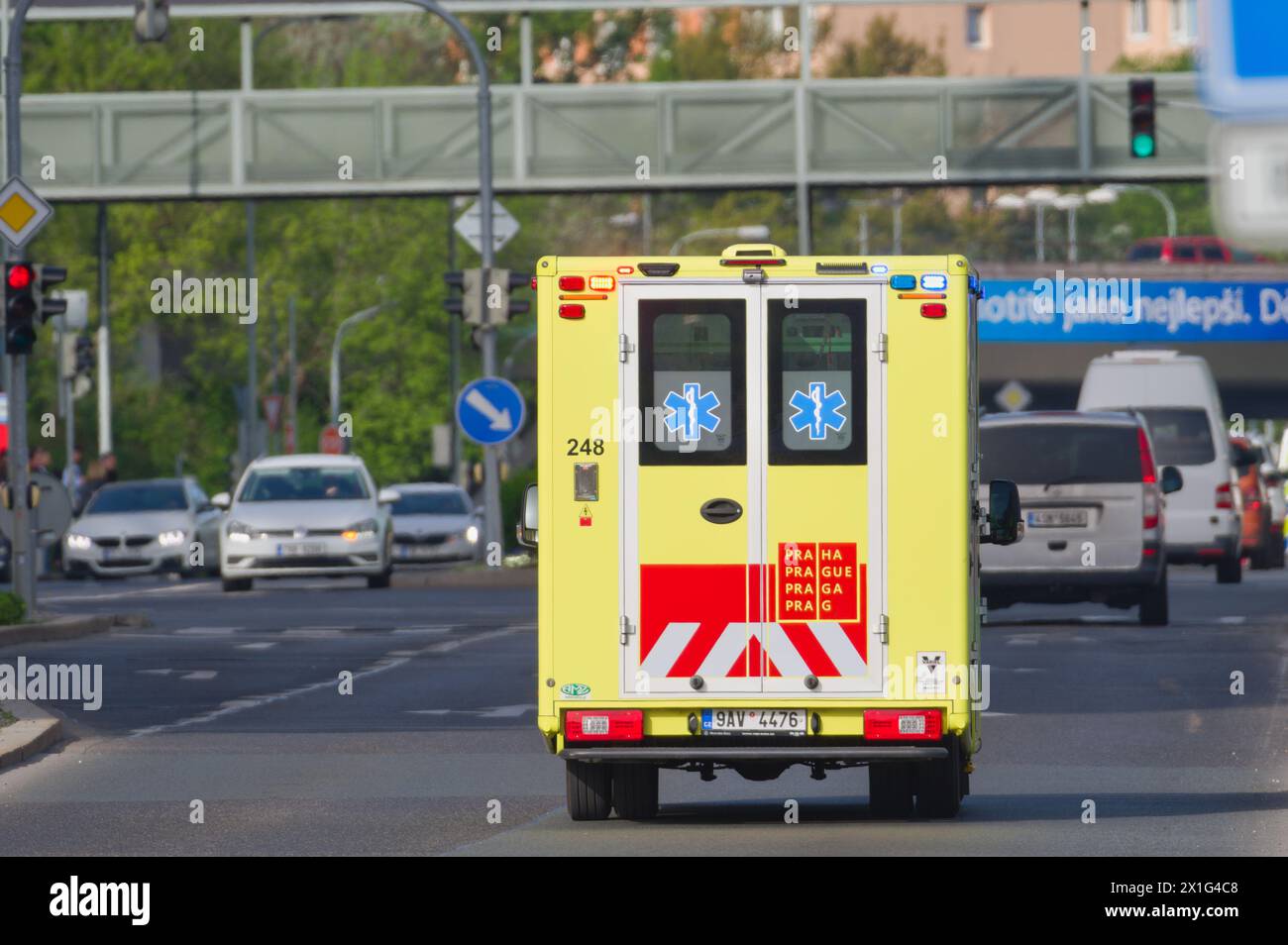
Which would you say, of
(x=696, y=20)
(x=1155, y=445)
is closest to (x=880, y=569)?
(x=1155, y=445)

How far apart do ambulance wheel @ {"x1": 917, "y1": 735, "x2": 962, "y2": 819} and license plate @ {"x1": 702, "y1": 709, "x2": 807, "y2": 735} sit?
2.14 feet

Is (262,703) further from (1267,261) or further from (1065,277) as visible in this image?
(1267,261)

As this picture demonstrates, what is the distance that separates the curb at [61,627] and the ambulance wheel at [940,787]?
13782 mm

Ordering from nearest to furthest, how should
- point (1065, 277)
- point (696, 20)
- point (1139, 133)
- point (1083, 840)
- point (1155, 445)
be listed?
point (1083, 840)
point (1139, 133)
point (1155, 445)
point (1065, 277)
point (696, 20)

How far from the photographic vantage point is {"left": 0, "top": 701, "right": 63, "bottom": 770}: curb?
15750mm

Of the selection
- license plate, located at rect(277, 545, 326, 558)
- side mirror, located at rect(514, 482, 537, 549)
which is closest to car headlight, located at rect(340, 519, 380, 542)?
license plate, located at rect(277, 545, 326, 558)

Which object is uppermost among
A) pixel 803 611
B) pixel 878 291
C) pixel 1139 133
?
pixel 1139 133

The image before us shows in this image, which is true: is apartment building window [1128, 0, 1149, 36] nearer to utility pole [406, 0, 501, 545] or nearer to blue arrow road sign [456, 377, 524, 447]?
utility pole [406, 0, 501, 545]

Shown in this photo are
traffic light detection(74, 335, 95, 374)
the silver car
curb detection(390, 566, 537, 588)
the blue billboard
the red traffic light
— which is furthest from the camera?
the blue billboard

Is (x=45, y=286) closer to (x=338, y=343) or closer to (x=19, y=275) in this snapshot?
(x=19, y=275)

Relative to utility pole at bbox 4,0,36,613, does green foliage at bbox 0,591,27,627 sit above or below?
below

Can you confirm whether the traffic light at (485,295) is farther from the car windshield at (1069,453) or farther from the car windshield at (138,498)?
the car windshield at (1069,453)

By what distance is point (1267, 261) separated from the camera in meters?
82.0
